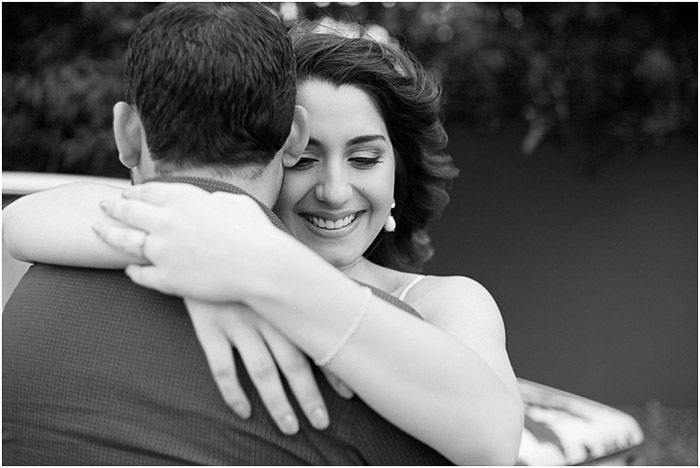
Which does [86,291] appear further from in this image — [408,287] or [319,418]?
[408,287]

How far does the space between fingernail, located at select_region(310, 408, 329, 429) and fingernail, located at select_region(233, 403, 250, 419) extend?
0.29 feet

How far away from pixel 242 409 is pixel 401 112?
47.3 inches

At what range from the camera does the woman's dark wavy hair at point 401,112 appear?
85.8 inches

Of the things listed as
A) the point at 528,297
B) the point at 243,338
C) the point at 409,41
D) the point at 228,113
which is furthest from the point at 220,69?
the point at 528,297

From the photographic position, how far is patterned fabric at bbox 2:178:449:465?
1310mm

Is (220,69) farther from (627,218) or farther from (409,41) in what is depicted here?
(627,218)

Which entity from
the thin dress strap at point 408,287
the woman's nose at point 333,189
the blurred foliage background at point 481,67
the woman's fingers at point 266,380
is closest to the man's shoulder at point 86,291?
the woman's fingers at point 266,380

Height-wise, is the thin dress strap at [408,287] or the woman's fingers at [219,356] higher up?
the woman's fingers at [219,356]

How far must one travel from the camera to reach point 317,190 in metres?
2.12

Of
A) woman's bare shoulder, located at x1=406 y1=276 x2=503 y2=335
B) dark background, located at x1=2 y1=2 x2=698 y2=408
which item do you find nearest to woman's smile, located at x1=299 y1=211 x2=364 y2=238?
woman's bare shoulder, located at x1=406 y1=276 x2=503 y2=335

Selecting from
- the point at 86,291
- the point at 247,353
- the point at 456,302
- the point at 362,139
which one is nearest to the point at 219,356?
the point at 247,353

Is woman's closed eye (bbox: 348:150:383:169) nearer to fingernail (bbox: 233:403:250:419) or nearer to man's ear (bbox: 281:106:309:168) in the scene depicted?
man's ear (bbox: 281:106:309:168)

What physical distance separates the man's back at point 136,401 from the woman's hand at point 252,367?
0.8 inches

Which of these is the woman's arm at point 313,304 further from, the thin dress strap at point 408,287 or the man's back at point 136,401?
the thin dress strap at point 408,287
